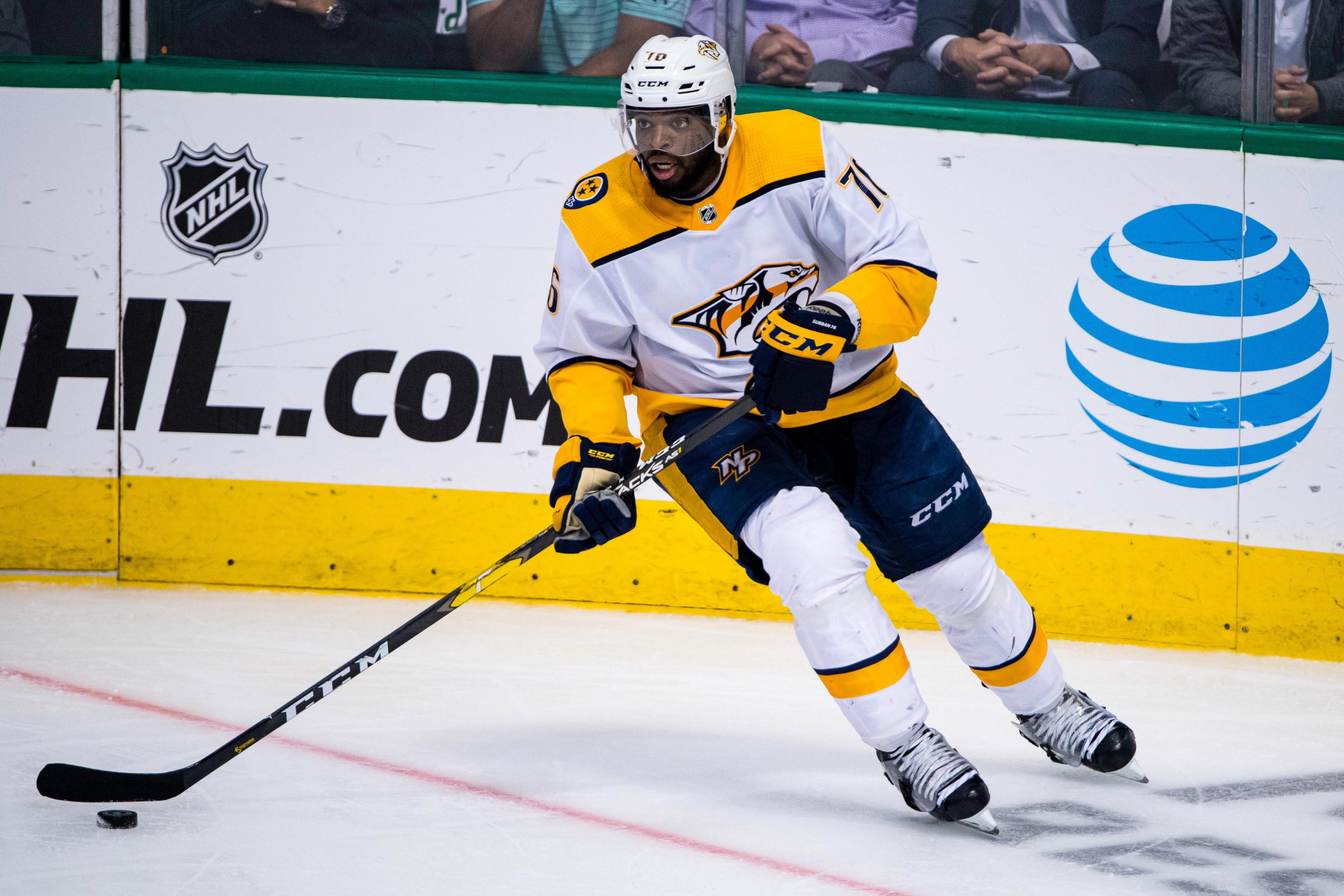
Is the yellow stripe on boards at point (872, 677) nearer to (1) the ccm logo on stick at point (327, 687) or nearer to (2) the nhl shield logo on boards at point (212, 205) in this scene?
(1) the ccm logo on stick at point (327, 687)

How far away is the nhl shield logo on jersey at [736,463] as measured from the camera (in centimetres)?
241

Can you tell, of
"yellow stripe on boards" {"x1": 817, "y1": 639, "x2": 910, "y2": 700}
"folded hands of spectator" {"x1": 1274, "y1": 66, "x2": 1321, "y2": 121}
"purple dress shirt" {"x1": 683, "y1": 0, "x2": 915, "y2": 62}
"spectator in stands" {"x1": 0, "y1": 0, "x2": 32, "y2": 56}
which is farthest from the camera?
"spectator in stands" {"x1": 0, "y1": 0, "x2": 32, "y2": 56}

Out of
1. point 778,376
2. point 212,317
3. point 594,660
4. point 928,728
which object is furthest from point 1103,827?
point 212,317

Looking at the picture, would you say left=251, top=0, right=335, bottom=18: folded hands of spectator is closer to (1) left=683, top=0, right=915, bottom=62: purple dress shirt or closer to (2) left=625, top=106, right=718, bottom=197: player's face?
(1) left=683, top=0, right=915, bottom=62: purple dress shirt

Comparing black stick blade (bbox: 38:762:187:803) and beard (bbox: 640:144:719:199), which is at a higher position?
beard (bbox: 640:144:719:199)

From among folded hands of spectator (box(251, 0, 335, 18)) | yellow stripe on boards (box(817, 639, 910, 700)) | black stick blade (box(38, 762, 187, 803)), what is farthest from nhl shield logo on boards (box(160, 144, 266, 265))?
yellow stripe on boards (box(817, 639, 910, 700))

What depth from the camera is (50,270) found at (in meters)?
3.97

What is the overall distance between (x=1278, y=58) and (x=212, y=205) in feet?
9.53

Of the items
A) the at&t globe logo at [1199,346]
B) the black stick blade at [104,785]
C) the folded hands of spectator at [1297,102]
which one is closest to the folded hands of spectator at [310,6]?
the at&t globe logo at [1199,346]

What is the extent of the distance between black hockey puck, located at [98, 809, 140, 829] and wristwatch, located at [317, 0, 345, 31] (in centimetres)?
246

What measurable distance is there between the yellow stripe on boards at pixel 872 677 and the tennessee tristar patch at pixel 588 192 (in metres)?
0.90

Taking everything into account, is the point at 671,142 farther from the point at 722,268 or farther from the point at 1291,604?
the point at 1291,604

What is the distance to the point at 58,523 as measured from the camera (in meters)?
4.00

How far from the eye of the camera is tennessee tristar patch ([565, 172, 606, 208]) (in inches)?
98.0
